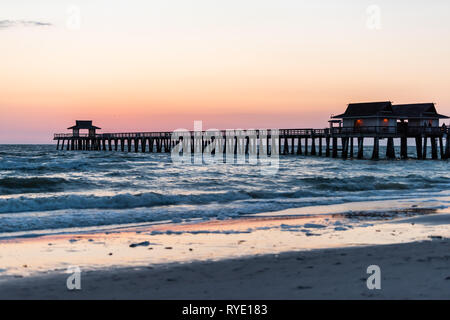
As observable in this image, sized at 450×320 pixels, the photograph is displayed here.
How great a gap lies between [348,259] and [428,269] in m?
1.24

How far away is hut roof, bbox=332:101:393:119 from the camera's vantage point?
51094 mm

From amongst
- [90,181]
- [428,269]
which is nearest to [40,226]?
[428,269]

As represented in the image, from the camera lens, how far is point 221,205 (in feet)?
57.3

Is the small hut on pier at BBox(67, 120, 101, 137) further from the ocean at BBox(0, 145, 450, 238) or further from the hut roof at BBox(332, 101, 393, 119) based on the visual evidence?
the ocean at BBox(0, 145, 450, 238)

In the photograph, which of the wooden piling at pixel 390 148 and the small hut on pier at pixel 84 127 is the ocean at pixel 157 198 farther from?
the small hut on pier at pixel 84 127

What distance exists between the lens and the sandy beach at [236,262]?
20.8ft

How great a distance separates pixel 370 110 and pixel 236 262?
1822 inches

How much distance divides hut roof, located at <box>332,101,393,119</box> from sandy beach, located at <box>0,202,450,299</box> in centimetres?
4060

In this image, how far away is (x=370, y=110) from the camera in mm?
51656

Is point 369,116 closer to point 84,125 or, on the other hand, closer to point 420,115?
point 420,115

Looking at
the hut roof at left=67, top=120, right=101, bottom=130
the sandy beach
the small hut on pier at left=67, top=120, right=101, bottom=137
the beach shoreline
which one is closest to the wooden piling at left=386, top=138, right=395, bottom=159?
the sandy beach

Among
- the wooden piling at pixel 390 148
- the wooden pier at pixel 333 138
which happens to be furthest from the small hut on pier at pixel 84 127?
the wooden piling at pixel 390 148

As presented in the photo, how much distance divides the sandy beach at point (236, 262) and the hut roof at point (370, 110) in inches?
1599
